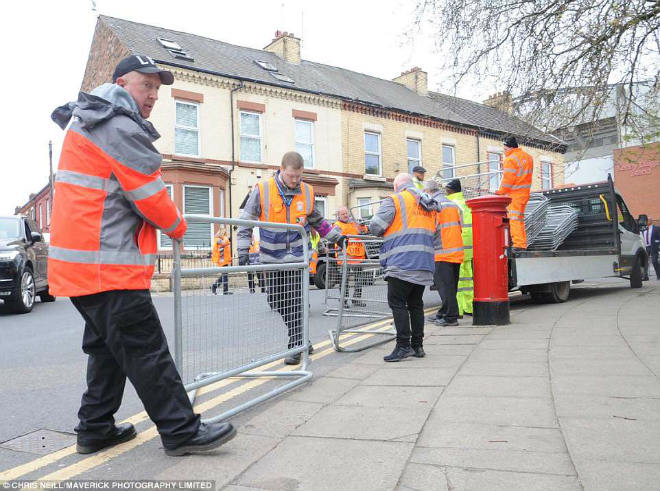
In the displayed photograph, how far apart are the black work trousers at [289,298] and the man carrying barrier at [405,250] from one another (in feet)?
3.33

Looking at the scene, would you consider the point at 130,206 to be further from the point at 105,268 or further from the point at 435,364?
the point at 435,364

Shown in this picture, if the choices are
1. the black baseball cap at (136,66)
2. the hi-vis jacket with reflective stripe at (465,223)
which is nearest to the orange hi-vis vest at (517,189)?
the hi-vis jacket with reflective stripe at (465,223)

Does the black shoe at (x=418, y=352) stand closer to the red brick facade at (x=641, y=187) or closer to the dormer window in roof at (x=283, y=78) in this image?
the dormer window in roof at (x=283, y=78)

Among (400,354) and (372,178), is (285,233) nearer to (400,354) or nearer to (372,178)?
(400,354)

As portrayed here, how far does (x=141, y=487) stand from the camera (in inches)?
102

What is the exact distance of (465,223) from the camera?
8141mm

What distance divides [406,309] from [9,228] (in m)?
8.94

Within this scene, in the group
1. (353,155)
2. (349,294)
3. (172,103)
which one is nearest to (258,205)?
(349,294)

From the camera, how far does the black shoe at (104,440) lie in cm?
305

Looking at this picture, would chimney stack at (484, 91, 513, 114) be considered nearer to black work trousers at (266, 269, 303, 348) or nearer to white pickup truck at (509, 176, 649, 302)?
white pickup truck at (509, 176, 649, 302)

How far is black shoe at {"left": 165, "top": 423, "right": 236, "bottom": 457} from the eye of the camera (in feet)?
9.45

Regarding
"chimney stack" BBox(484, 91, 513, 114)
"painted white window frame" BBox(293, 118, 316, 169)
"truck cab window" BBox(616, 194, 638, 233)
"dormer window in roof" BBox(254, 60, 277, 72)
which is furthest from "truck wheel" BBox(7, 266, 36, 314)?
"dormer window in roof" BBox(254, 60, 277, 72)

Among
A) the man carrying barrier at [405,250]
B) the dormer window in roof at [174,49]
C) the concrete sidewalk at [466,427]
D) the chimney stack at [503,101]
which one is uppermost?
the dormer window in roof at [174,49]

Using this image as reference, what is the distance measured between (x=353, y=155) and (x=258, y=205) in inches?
725
